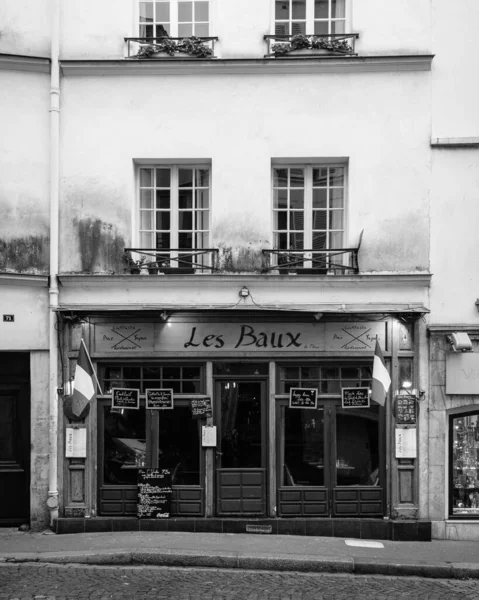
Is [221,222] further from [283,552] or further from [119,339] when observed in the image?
[283,552]

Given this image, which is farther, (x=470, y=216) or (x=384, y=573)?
(x=470, y=216)

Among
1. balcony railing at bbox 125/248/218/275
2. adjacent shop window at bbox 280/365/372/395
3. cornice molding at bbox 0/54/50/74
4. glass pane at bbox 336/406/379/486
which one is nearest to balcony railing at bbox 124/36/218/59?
cornice molding at bbox 0/54/50/74

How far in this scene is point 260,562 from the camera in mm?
10414

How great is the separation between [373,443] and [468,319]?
2.51 meters

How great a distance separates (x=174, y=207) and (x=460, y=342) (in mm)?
5066

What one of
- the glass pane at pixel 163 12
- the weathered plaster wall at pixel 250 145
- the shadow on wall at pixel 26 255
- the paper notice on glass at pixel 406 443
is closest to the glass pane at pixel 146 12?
the glass pane at pixel 163 12

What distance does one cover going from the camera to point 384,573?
10.3 meters

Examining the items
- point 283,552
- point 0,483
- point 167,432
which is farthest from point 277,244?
point 0,483

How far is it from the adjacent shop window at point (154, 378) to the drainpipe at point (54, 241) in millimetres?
850

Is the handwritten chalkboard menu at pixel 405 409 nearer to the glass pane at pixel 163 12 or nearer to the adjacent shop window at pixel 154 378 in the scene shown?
the adjacent shop window at pixel 154 378

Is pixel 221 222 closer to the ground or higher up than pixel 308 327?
higher up

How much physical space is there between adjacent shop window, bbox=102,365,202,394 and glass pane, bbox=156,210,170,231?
230 centimetres

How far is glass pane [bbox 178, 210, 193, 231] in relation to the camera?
12.7 m

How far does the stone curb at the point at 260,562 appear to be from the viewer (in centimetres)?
1030
